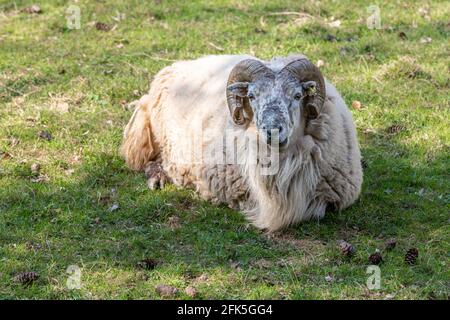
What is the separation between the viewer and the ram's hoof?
340 inches

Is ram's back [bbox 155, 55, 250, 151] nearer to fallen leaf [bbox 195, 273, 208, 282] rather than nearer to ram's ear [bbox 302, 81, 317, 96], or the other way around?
ram's ear [bbox 302, 81, 317, 96]

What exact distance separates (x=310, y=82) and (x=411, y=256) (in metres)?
1.75

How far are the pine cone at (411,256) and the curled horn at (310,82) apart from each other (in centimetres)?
151

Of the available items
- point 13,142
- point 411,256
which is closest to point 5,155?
point 13,142

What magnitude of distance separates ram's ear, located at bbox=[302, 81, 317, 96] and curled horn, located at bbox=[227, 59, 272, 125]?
324 millimetres

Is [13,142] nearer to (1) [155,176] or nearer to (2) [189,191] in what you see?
(1) [155,176]

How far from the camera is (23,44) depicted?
1202cm

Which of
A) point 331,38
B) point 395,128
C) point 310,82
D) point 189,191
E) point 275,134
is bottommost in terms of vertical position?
point 189,191

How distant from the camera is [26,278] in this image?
21.5 feet

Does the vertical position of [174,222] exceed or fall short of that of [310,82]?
it falls short

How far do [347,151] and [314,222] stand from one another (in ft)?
2.50

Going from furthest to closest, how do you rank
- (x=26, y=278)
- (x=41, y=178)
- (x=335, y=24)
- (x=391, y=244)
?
(x=335, y=24), (x=41, y=178), (x=391, y=244), (x=26, y=278)

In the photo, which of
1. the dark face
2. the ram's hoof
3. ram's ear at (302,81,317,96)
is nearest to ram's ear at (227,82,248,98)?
the dark face
